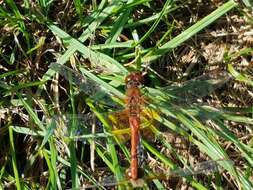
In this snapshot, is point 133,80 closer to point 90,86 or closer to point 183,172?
point 90,86

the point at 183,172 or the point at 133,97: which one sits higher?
the point at 133,97

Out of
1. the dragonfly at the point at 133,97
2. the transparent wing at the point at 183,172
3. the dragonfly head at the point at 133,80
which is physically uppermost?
the dragonfly head at the point at 133,80

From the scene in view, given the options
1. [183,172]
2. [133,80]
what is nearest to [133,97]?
[133,80]

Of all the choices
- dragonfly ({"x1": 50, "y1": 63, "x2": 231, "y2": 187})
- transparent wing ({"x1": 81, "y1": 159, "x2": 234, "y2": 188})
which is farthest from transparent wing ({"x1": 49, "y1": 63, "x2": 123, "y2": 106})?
transparent wing ({"x1": 81, "y1": 159, "x2": 234, "y2": 188})

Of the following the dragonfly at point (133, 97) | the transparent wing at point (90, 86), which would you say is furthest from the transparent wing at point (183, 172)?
the transparent wing at point (90, 86)

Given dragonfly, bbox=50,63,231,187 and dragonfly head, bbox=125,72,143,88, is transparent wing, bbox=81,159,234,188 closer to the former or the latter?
dragonfly, bbox=50,63,231,187

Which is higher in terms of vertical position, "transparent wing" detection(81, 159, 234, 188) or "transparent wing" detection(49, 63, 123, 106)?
"transparent wing" detection(49, 63, 123, 106)

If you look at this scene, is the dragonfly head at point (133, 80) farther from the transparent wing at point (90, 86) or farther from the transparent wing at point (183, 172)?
the transparent wing at point (183, 172)

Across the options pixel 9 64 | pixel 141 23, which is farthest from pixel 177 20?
pixel 9 64
